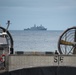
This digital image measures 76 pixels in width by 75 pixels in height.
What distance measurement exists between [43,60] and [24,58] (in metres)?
Result: 1.67

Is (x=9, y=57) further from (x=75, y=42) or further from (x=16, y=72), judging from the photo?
(x=75, y=42)

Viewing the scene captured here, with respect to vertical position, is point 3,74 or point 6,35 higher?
point 6,35

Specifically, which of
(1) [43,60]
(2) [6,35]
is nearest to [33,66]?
(1) [43,60]

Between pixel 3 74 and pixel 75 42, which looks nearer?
pixel 3 74

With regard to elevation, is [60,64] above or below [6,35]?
below

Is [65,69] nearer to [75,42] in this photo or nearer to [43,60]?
[43,60]

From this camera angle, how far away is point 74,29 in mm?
42500

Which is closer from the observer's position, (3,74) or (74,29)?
(3,74)

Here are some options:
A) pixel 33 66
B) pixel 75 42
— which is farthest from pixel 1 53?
pixel 75 42

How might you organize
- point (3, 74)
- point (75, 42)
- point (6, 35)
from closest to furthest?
1. point (3, 74)
2. point (6, 35)
3. point (75, 42)

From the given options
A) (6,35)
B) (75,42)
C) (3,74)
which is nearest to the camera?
(3,74)

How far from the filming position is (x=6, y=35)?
Answer: 38.7 metres

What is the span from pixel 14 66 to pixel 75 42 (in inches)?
380

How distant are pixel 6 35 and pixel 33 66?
6049 millimetres
